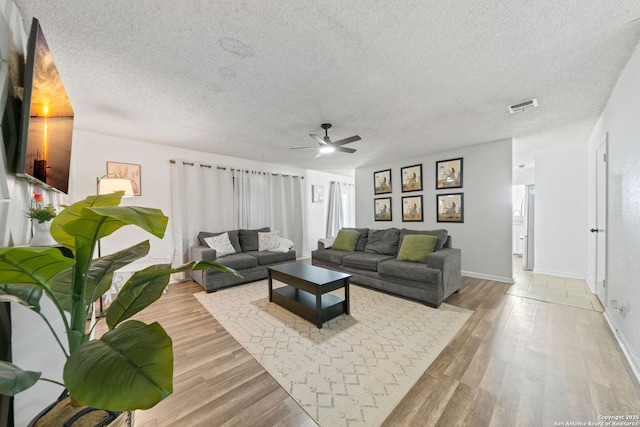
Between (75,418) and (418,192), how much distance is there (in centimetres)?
532

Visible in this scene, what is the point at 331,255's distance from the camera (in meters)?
4.24

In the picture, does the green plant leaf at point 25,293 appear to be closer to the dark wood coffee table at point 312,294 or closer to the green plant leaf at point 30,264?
the green plant leaf at point 30,264

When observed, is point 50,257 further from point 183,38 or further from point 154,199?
point 154,199

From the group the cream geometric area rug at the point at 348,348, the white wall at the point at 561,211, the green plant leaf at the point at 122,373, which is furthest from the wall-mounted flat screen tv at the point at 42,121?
the white wall at the point at 561,211

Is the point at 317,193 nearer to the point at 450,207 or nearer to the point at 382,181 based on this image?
the point at 382,181

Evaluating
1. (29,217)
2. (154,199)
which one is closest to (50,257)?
(29,217)

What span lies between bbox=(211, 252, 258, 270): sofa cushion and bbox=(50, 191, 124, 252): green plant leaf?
9.77 feet

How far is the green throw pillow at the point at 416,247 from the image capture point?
3.35 metres

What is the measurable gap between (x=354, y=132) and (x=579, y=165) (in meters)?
4.08

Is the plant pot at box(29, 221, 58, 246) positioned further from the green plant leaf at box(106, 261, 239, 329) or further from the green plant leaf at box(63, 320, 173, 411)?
the green plant leaf at box(63, 320, 173, 411)

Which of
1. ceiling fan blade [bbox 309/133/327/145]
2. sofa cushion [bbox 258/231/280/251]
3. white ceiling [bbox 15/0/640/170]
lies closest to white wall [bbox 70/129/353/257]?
white ceiling [bbox 15/0/640/170]

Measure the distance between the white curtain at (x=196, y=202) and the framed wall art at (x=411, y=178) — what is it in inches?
150

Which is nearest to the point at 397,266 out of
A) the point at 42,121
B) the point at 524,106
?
the point at 524,106

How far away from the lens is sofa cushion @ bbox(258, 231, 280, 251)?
4684mm
